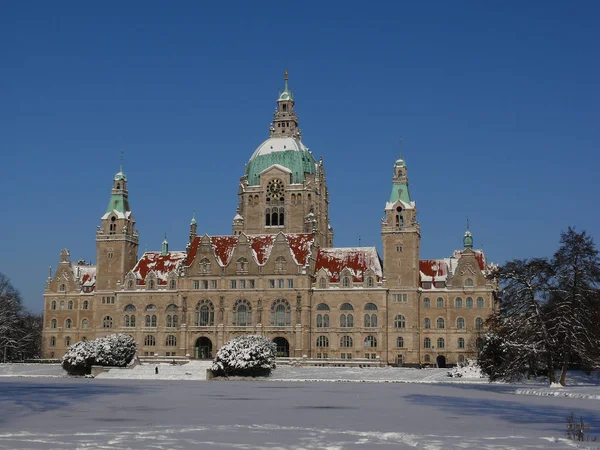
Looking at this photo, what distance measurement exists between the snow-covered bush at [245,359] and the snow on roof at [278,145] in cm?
4964

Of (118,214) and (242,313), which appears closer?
(242,313)

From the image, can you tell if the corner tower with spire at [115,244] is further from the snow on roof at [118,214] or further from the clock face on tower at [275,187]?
the clock face on tower at [275,187]

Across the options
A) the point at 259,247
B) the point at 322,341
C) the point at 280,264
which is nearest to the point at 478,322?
the point at 322,341

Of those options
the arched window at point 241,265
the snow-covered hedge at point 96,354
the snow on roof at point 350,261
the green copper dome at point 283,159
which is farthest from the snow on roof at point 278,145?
the snow-covered hedge at point 96,354

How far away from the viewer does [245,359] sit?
279ft

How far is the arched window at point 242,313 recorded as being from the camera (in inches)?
4510

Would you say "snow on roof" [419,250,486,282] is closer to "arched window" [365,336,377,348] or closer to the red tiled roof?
"arched window" [365,336,377,348]

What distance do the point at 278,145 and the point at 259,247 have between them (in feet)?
68.8

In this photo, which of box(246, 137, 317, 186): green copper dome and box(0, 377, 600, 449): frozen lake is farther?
box(246, 137, 317, 186): green copper dome

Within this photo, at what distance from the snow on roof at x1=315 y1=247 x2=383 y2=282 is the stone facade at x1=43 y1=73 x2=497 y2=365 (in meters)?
0.15

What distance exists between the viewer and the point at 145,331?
11944cm

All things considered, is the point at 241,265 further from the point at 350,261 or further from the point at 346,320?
the point at 346,320

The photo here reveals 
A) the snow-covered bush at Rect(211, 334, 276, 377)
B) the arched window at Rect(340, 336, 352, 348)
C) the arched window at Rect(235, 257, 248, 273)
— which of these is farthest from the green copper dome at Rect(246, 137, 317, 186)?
the snow-covered bush at Rect(211, 334, 276, 377)

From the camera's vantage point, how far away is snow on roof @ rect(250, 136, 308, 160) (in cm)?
13188
